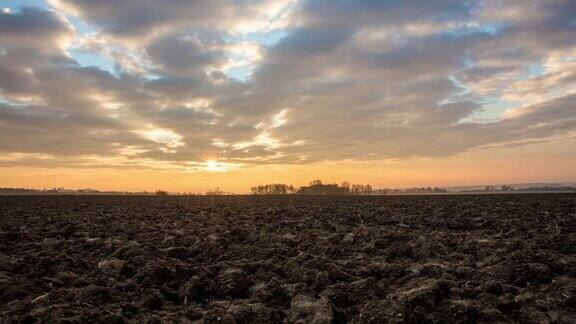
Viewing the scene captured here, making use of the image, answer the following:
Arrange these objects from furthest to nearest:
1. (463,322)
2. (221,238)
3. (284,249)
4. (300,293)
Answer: (221,238) → (284,249) → (300,293) → (463,322)

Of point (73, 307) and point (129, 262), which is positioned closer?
point (73, 307)

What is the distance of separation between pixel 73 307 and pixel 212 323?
5.88 ft

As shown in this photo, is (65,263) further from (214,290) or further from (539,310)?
(539,310)

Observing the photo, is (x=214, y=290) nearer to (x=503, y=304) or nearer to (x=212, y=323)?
(x=212, y=323)

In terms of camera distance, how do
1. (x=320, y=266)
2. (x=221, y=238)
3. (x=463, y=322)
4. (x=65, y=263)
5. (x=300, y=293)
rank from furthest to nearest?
1. (x=221, y=238)
2. (x=65, y=263)
3. (x=320, y=266)
4. (x=300, y=293)
5. (x=463, y=322)

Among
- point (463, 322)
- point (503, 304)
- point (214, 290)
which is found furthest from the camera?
point (214, 290)

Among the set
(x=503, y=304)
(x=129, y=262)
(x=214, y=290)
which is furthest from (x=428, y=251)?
(x=129, y=262)

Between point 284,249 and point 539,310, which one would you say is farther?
point 284,249

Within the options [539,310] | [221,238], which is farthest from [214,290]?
[221,238]

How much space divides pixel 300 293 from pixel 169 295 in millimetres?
2033

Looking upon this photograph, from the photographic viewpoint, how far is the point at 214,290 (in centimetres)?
654

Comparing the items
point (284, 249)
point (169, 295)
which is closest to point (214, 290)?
point (169, 295)

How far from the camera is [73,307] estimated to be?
527 cm

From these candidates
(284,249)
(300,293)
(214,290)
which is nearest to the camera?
(300,293)
